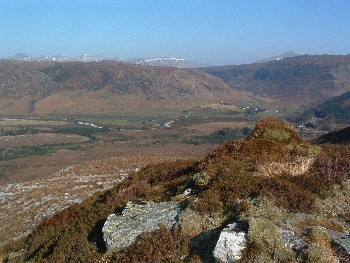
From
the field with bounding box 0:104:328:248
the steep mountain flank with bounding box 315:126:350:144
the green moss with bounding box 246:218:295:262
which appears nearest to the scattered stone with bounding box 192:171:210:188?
the green moss with bounding box 246:218:295:262

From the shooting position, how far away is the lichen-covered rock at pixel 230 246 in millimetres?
10195

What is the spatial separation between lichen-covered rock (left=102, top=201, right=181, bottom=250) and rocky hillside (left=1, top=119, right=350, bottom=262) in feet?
0.10

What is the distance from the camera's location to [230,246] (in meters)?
10.3

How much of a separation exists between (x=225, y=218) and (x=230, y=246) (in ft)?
5.87

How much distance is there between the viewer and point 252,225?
1068cm

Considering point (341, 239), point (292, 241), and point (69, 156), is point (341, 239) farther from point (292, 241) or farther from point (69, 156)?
point (69, 156)

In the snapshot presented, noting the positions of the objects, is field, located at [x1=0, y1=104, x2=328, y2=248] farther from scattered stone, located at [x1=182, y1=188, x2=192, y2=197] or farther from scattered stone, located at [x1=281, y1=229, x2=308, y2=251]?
scattered stone, located at [x1=281, y1=229, x2=308, y2=251]

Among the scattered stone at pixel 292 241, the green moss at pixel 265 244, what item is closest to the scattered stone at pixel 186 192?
the green moss at pixel 265 244

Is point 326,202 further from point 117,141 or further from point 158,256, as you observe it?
point 117,141

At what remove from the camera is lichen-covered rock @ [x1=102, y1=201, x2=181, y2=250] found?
11.8 metres

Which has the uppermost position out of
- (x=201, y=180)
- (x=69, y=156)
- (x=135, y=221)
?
(x=201, y=180)

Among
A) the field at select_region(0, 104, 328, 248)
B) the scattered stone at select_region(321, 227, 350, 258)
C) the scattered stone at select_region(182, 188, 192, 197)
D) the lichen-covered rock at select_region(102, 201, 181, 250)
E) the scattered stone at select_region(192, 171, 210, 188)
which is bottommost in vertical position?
the field at select_region(0, 104, 328, 248)

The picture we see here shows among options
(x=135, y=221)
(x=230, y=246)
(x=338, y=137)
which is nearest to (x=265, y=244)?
(x=230, y=246)

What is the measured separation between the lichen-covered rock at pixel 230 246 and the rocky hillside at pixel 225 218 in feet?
0.08
